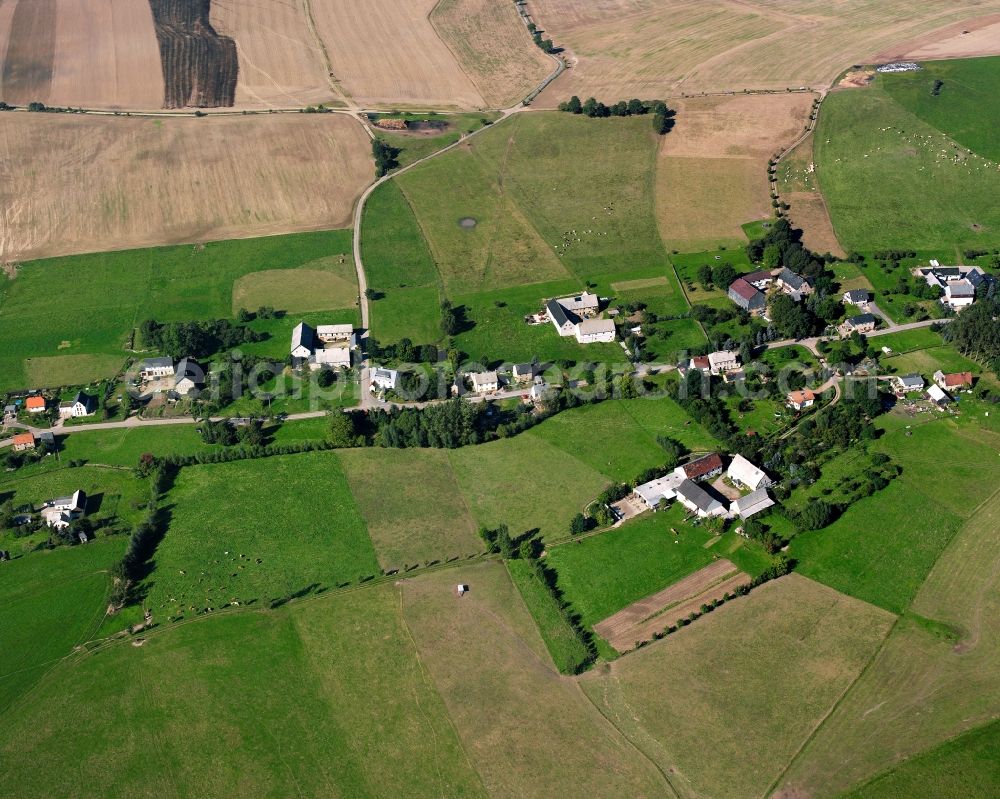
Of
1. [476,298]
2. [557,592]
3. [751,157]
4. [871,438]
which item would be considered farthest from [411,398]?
[751,157]

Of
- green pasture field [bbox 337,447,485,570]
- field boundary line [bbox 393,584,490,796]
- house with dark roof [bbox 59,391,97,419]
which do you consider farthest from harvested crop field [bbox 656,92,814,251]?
house with dark roof [bbox 59,391,97,419]

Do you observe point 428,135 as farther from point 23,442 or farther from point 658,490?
point 658,490

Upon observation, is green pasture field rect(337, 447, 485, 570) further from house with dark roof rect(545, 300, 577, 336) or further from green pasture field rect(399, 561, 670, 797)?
house with dark roof rect(545, 300, 577, 336)

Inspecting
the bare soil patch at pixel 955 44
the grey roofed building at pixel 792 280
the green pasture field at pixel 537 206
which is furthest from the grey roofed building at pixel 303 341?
the bare soil patch at pixel 955 44

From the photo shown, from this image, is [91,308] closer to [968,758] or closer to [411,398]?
[411,398]

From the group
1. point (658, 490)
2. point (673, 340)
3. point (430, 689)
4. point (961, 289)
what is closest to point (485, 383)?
point (673, 340)

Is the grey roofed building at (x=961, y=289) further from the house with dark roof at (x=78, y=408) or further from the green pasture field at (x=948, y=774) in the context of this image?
the house with dark roof at (x=78, y=408)
